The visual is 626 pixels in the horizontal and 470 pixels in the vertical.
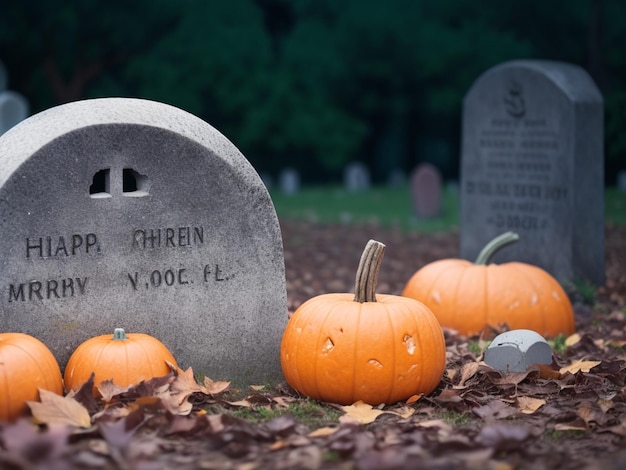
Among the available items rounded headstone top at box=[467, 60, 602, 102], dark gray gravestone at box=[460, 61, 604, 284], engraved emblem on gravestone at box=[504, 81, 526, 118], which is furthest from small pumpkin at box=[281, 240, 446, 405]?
engraved emblem on gravestone at box=[504, 81, 526, 118]

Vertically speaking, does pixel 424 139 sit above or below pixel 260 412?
above

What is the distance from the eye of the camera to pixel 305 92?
1176 inches

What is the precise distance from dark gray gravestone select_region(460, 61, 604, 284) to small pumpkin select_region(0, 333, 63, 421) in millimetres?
5855

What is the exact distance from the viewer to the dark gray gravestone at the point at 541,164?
346 inches

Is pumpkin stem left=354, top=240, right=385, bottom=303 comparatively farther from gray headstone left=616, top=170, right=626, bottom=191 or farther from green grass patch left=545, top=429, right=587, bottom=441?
gray headstone left=616, top=170, right=626, bottom=191

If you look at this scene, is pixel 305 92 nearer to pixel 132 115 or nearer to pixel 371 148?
pixel 371 148

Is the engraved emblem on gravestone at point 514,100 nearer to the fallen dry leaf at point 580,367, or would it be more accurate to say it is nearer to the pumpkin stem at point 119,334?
the fallen dry leaf at point 580,367

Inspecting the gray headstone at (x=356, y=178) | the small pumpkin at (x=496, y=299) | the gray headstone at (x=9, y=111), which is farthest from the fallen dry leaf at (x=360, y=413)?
Answer: the gray headstone at (x=356, y=178)

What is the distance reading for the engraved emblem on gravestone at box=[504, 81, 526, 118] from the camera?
9.20m

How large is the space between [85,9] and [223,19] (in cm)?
512

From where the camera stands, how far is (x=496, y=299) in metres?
6.61

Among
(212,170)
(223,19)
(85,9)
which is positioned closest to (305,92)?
(223,19)

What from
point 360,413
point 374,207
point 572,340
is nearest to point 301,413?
point 360,413

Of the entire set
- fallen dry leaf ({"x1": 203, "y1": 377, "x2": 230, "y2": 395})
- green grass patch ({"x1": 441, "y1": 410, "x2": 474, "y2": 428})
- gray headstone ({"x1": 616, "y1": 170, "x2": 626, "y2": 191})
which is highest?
gray headstone ({"x1": 616, "y1": 170, "x2": 626, "y2": 191})
